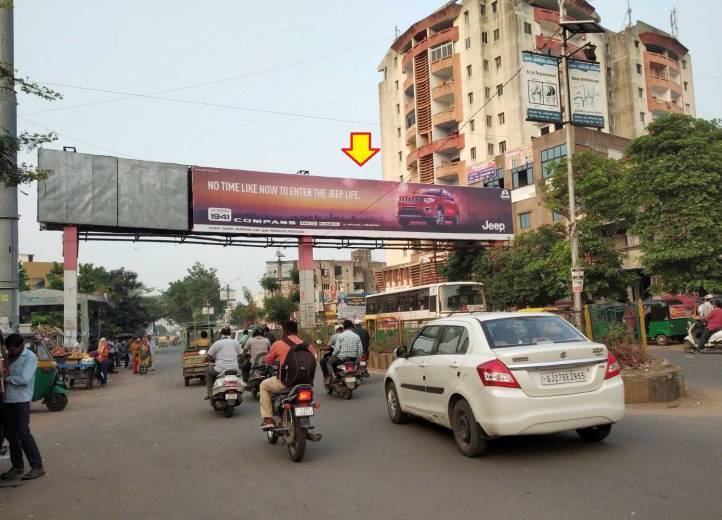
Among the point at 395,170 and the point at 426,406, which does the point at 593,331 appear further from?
the point at 395,170

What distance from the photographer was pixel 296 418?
6.91 meters

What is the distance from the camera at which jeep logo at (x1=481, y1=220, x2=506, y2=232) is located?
37.1 metres

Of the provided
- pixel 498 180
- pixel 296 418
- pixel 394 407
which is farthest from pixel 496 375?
pixel 498 180

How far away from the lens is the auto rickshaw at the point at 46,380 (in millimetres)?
12469

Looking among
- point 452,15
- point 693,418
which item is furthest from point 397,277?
point 693,418

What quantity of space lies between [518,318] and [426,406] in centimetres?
169

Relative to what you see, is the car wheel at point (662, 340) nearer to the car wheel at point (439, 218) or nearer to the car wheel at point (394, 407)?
the car wheel at point (439, 218)

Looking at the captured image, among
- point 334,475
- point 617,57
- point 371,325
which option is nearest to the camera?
point 334,475

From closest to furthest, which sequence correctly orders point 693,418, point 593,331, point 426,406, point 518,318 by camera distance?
point 518,318 → point 426,406 → point 693,418 → point 593,331

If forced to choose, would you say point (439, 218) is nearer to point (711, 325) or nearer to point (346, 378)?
point (711, 325)

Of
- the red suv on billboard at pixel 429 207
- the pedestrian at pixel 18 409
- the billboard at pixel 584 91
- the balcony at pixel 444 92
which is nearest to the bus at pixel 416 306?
the red suv on billboard at pixel 429 207

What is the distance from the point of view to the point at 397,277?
2387 inches

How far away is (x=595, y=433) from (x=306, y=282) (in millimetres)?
27297

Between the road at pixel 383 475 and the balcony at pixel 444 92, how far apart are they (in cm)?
5143
